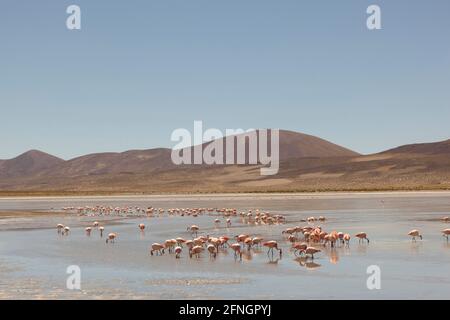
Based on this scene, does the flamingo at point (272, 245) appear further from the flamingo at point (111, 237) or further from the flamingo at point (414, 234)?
the flamingo at point (111, 237)

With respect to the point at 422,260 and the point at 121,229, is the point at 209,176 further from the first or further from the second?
the point at 422,260

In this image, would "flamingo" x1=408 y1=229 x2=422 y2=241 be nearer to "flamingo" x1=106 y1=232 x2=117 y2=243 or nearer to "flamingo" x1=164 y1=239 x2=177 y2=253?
"flamingo" x1=164 y1=239 x2=177 y2=253

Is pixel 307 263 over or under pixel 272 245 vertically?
under

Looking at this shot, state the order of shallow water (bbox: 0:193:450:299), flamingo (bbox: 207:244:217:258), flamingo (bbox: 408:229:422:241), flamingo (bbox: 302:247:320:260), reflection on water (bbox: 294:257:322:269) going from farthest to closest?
flamingo (bbox: 408:229:422:241), flamingo (bbox: 207:244:217:258), flamingo (bbox: 302:247:320:260), reflection on water (bbox: 294:257:322:269), shallow water (bbox: 0:193:450:299)

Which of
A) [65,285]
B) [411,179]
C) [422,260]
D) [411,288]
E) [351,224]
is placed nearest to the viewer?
[411,288]

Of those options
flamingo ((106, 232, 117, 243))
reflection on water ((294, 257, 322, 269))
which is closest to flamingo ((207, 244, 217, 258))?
reflection on water ((294, 257, 322, 269))

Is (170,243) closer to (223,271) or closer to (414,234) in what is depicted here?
(223,271)

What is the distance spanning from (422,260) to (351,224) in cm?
1337

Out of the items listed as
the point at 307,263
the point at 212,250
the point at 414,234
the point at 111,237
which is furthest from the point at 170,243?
the point at 414,234

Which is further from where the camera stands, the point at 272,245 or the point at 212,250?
the point at 272,245

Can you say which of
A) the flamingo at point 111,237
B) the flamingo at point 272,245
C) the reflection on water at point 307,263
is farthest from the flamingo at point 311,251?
the flamingo at point 111,237

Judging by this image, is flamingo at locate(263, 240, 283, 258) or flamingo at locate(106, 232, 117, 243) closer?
flamingo at locate(263, 240, 283, 258)

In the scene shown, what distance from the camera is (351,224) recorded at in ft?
102
